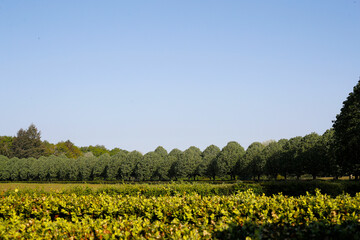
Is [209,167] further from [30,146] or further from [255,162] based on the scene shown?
[30,146]

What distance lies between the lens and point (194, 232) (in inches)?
256

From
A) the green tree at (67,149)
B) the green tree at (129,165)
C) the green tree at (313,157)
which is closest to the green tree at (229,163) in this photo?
the green tree at (313,157)

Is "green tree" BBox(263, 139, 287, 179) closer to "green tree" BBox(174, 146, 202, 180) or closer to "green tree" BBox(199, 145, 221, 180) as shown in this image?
"green tree" BBox(199, 145, 221, 180)

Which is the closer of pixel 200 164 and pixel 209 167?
pixel 209 167

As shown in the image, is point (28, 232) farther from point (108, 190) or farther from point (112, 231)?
point (108, 190)

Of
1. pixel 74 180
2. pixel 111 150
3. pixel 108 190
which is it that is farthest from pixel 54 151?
pixel 108 190

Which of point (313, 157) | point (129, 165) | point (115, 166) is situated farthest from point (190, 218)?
point (115, 166)

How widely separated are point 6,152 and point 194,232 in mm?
131601

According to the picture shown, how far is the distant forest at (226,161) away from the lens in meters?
36.1

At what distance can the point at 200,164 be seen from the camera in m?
69.5

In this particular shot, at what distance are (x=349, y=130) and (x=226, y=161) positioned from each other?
32.0 metres

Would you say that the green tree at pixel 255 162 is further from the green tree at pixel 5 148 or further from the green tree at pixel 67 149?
the green tree at pixel 5 148

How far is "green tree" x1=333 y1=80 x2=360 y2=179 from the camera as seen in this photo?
1345 inches

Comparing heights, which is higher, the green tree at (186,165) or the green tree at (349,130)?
the green tree at (349,130)
